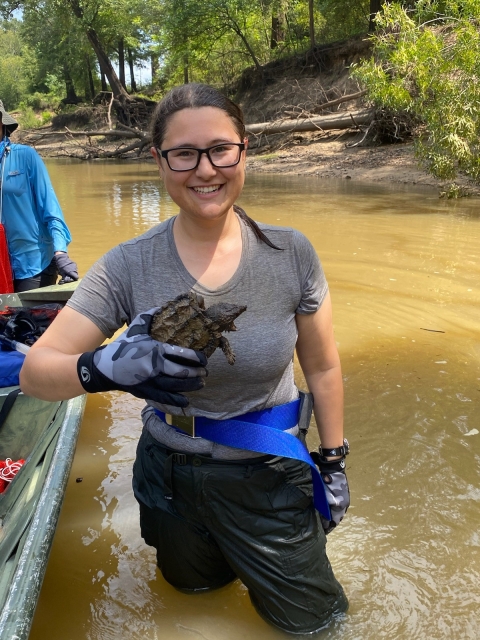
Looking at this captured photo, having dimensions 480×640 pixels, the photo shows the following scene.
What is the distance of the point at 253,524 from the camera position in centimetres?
201

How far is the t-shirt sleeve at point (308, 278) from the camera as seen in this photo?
6.37 ft

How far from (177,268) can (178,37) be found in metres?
28.8

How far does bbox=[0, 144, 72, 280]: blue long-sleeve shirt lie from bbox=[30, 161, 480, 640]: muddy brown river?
4.00ft

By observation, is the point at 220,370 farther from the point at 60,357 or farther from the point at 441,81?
the point at 441,81

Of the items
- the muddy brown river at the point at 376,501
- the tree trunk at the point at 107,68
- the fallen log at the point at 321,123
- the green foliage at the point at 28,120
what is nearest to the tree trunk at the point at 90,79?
the green foliage at the point at 28,120

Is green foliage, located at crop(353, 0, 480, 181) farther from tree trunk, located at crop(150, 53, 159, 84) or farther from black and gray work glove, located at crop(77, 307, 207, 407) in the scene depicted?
tree trunk, located at crop(150, 53, 159, 84)

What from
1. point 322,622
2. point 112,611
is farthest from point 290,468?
point 112,611

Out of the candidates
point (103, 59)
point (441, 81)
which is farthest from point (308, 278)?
point (103, 59)

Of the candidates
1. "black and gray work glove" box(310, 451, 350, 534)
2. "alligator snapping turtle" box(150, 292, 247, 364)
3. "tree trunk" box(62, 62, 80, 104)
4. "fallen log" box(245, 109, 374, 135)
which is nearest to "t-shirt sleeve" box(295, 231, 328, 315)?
"alligator snapping turtle" box(150, 292, 247, 364)

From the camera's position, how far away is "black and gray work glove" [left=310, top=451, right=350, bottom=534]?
2.16 metres

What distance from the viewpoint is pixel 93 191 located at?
1617 cm

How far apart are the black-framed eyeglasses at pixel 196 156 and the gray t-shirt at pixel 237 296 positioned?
8.5 inches

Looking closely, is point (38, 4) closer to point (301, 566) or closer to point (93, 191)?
point (93, 191)

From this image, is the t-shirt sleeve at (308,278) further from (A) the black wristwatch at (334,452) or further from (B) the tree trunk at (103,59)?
(B) the tree trunk at (103,59)
